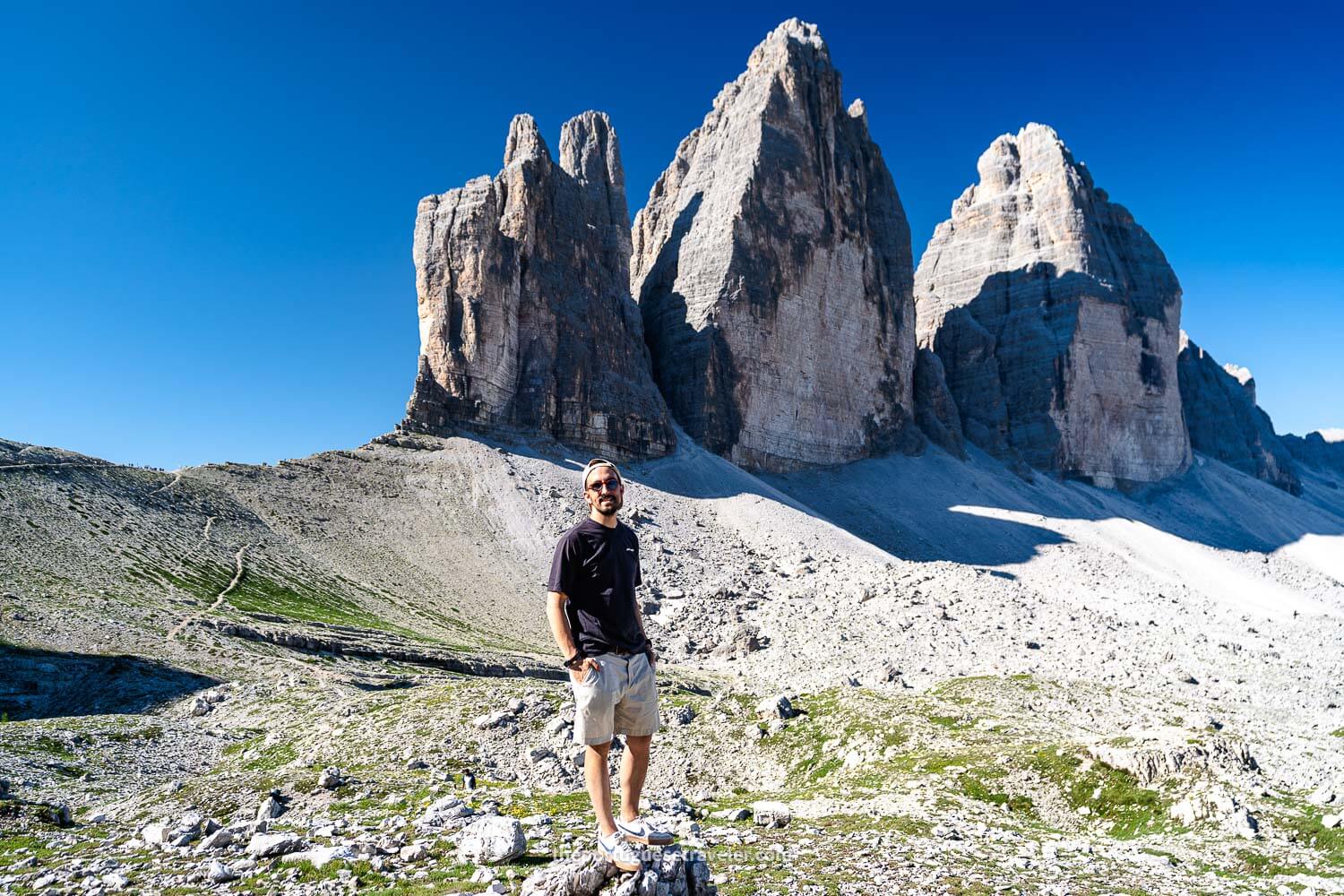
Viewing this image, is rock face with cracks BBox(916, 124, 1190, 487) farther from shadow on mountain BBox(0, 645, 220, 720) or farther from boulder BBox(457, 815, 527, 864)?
boulder BBox(457, 815, 527, 864)

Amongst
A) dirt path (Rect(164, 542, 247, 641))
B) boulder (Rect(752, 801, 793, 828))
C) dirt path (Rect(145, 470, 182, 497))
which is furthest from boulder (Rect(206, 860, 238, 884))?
dirt path (Rect(145, 470, 182, 497))

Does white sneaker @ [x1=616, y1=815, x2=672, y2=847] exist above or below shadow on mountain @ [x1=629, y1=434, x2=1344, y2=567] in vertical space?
below

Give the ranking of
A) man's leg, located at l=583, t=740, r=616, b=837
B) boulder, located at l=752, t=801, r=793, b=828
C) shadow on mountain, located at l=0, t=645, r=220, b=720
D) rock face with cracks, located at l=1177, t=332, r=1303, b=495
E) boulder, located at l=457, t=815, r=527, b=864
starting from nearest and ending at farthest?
man's leg, located at l=583, t=740, r=616, b=837 → boulder, located at l=457, t=815, r=527, b=864 → boulder, located at l=752, t=801, r=793, b=828 → shadow on mountain, located at l=0, t=645, r=220, b=720 → rock face with cracks, located at l=1177, t=332, r=1303, b=495

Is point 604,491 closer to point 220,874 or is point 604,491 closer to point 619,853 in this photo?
point 619,853

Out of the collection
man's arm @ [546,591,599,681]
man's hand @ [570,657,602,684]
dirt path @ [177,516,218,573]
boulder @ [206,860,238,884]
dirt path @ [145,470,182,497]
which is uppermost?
dirt path @ [145,470,182,497]

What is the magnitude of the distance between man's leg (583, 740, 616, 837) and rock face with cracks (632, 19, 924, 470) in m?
73.3

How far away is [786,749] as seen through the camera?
16.7 m

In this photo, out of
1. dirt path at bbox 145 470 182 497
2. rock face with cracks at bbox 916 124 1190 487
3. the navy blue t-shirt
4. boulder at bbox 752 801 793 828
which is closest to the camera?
the navy blue t-shirt

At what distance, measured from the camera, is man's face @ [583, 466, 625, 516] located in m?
7.72

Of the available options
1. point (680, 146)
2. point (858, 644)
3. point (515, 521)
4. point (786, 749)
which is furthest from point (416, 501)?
point (680, 146)

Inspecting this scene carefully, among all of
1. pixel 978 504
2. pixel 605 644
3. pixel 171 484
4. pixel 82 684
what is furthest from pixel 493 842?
pixel 978 504

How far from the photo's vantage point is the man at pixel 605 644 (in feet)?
24.1

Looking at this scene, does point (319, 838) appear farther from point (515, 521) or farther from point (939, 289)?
point (939, 289)

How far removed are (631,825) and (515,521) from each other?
5255 cm
